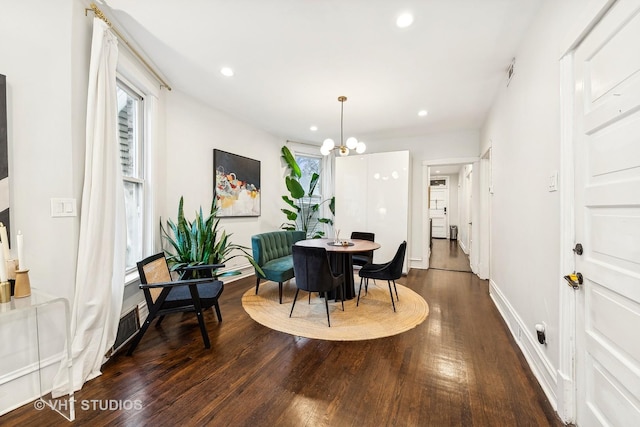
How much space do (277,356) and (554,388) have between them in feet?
6.14

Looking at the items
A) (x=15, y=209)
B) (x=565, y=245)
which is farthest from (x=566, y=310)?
(x=15, y=209)

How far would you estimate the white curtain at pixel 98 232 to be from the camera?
181 cm

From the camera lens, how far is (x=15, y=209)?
1578 mm

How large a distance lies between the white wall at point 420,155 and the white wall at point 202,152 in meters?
2.85

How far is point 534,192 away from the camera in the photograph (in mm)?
1971

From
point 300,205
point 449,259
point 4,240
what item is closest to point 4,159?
point 4,240

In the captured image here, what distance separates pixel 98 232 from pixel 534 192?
3286 mm

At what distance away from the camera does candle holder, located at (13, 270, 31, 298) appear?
4.74ft

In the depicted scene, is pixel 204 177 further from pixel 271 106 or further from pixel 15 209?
pixel 15 209

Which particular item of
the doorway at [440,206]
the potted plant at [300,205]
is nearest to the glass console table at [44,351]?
the potted plant at [300,205]

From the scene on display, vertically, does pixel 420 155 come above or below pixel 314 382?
above

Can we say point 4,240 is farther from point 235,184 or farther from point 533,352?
point 533,352

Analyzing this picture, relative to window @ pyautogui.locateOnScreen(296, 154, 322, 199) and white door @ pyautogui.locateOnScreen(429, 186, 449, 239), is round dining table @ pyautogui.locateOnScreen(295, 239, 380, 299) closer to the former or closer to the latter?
window @ pyautogui.locateOnScreen(296, 154, 322, 199)

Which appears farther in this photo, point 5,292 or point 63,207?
point 63,207
